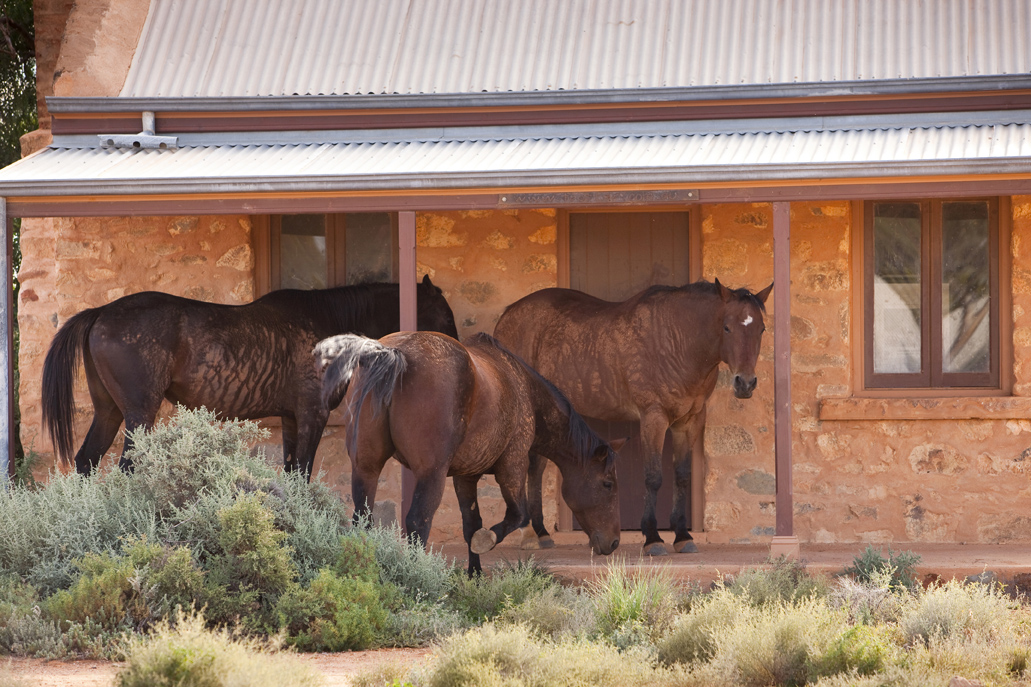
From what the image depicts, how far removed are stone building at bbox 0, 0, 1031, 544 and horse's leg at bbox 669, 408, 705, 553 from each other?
0.39 m

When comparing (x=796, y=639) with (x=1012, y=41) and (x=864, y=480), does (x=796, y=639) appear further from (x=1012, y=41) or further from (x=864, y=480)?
(x=1012, y=41)

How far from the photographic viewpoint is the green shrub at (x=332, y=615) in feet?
20.0

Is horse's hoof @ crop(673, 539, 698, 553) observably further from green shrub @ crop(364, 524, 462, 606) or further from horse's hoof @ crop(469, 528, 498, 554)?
green shrub @ crop(364, 524, 462, 606)

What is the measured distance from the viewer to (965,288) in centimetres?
976

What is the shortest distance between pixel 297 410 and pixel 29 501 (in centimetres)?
264

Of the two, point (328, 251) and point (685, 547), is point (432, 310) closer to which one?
point (328, 251)

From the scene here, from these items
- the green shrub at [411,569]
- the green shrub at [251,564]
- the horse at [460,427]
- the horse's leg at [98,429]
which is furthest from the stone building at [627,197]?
the green shrub at [251,564]

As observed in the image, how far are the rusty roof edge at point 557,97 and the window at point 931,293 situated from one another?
40.6 inches

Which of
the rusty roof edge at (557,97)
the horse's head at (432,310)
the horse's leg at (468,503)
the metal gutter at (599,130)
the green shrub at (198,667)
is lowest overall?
the green shrub at (198,667)

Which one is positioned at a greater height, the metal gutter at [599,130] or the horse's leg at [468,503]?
the metal gutter at [599,130]

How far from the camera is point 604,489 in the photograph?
26.3ft

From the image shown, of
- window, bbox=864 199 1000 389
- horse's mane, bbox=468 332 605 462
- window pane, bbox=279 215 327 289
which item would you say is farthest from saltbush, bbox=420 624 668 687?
window pane, bbox=279 215 327 289

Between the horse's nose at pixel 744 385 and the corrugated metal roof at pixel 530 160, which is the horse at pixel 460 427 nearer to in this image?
the horse's nose at pixel 744 385

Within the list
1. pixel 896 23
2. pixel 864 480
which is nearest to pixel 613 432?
pixel 864 480
